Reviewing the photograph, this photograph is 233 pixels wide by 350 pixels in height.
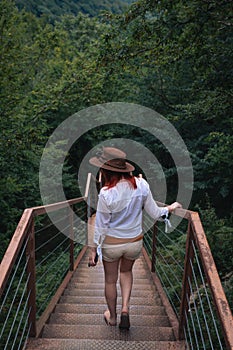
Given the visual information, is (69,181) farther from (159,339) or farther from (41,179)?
(159,339)

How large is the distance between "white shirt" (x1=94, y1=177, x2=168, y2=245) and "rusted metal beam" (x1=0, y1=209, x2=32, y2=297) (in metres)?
0.53

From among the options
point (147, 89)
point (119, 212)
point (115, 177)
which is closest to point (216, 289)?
point (119, 212)

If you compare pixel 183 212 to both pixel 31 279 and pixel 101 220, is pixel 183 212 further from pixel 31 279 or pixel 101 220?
pixel 31 279

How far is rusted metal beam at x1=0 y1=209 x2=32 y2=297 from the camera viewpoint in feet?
5.90

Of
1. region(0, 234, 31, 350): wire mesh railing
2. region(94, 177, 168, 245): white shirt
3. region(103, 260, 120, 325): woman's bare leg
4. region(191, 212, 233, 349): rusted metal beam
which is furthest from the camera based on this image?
region(103, 260, 120, 325): woman's bare leg

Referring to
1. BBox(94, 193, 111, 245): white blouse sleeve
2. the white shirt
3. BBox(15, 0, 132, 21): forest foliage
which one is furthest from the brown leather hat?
BBox(15, 0, 132, 21): forest foliage

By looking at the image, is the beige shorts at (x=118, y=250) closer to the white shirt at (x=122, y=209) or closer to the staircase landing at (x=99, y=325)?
the white shirt at (x=122, y=209)

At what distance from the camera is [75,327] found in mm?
2889

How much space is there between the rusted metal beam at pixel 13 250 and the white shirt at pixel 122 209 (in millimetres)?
A: 532

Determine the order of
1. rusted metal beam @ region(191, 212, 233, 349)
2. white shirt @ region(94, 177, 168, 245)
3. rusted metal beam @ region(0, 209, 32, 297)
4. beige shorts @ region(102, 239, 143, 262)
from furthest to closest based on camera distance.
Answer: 1. beige shorts @ region(102, 239, 143, 262)
2. white shirt @ region(94, 177, 168, 245)
3. rusted metal beam @ region(0, 209, 32, 297)
4. rusted metal beam @ region(191, 212, 233, 349)

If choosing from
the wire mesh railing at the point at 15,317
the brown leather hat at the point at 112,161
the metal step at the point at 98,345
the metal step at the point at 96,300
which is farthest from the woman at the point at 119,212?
the metal step at the point at 96,300

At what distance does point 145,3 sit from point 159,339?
4.19 metres

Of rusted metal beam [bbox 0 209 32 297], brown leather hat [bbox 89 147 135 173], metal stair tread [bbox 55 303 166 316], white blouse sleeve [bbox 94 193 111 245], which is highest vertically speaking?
brown leather hat [bbox 89 147 135 173]

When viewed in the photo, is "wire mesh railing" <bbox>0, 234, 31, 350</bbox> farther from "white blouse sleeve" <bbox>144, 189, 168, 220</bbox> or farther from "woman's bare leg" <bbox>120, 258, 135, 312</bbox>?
"white blouse sleeve" <bbox>144, 189, 168, 220</bbox>
